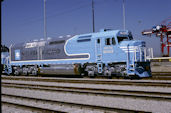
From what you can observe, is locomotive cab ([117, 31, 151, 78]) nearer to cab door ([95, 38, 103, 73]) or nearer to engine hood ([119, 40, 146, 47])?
engine hood ([119, 40, 146, 47])

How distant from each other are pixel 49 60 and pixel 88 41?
538 cm

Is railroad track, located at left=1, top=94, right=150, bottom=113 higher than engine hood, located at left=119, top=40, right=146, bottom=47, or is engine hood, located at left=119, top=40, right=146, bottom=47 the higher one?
engine hood, located at left=119, top=40, right=146, bottom=47

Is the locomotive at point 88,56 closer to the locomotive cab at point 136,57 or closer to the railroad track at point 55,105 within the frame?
the locomotive cab at point 136,57

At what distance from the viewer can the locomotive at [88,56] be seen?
15359 mm

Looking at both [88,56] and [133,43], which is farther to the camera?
[88,56]

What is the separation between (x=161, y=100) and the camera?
7816 millimetres

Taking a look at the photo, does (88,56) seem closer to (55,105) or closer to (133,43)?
(133,43)

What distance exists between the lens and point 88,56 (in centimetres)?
1764

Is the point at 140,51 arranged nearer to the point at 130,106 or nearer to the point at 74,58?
the point at 74,58

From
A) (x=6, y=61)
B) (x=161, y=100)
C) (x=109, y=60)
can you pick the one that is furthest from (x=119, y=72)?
(x=6, y=61)

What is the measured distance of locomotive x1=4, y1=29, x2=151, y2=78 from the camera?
15.4 m

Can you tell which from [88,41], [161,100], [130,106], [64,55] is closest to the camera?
[130,106]

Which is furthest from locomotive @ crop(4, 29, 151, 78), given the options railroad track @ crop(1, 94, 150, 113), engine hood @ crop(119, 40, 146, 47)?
railroad track @ crop(1, 94, 150, 113)

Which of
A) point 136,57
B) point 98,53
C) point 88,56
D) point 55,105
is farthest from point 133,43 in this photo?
point 55,105
